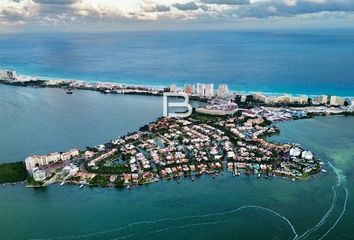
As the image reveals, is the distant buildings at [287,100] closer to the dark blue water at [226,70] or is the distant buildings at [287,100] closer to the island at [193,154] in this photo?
the island at [193,154]

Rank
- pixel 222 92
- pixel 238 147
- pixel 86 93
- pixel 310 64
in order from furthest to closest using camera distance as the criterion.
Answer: pixel 310 64, pixel 86 93, pixel 222 92, pixel 238 147

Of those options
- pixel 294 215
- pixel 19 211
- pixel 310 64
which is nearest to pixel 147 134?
pixel 19 211

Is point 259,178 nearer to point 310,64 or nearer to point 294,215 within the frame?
point 294,215

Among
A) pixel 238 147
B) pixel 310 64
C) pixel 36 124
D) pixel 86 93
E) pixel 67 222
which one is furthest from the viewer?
pixel 310 64

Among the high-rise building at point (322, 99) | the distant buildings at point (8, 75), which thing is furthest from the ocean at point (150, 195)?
the distant buildings at point (8, 75)

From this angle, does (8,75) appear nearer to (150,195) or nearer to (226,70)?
(226,70)

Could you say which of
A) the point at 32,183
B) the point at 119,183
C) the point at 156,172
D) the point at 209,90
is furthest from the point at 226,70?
the point at 32,183

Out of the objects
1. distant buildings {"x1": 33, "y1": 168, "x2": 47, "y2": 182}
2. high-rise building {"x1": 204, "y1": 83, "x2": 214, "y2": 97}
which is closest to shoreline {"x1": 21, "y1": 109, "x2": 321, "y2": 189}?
distant buildings {"x1": 33, "y1": 168, "x2": 47, "y2": 182}

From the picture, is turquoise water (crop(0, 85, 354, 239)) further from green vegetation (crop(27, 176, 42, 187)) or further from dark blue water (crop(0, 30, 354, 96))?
dark blue water (crop(0, 30, 354, 96))
